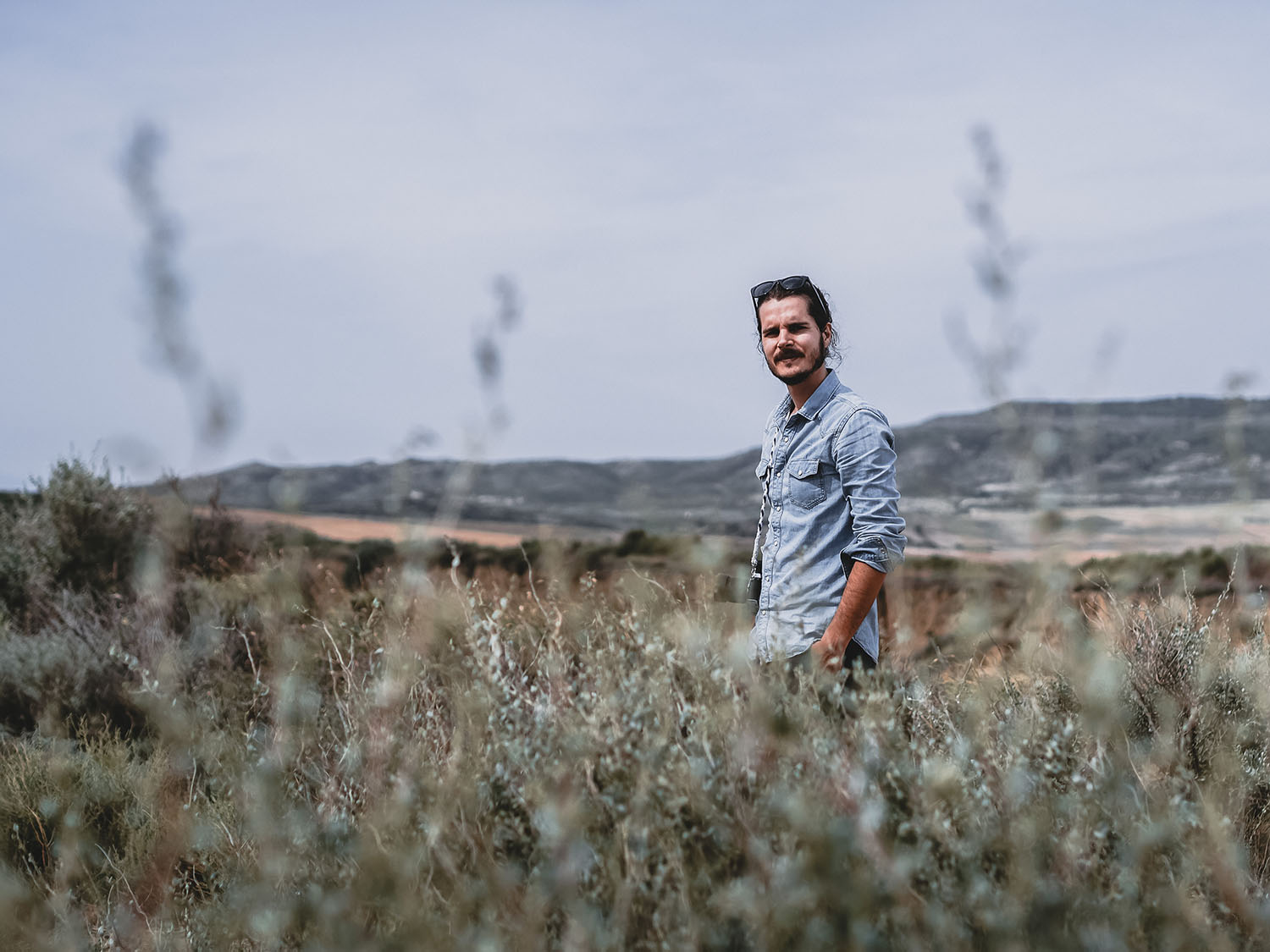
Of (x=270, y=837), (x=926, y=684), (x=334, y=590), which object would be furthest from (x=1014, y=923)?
(x=334, y=590)

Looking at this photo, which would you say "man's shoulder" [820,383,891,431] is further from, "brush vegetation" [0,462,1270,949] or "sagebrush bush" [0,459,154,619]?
"sagebrush bush" [0,459,154,619]

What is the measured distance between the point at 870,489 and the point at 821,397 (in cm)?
42

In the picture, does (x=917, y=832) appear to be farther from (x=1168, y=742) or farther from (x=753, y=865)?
(x=1168, y=742)

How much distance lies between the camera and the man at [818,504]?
3.29 metres

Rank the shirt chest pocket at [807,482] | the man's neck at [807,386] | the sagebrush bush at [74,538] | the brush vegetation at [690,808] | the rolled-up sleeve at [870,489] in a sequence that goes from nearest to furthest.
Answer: the brush vegetation at [690,808] → the rolled-up sleeve at [870,489] → the shirt chest pocket at [807,482] → the man's neck at [807,386] → the sagebrush bush at [74,538]

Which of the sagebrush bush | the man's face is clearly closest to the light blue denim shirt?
the man's face

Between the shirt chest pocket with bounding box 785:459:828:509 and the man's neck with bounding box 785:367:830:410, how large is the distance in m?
0.21

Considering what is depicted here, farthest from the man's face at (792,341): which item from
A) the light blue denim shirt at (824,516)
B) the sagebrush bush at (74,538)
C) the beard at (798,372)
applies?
the sagebrush bush at (74,538)

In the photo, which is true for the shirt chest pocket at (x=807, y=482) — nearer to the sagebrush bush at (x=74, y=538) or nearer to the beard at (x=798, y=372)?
the beard at (x=798, y=372)

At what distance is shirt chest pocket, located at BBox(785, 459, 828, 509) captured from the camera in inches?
139

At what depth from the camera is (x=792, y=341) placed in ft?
11.7

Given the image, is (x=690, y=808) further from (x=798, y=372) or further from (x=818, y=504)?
(x=798, y=372)

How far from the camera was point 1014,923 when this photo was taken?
2227 mm

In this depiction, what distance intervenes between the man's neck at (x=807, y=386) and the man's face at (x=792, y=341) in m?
0.02
